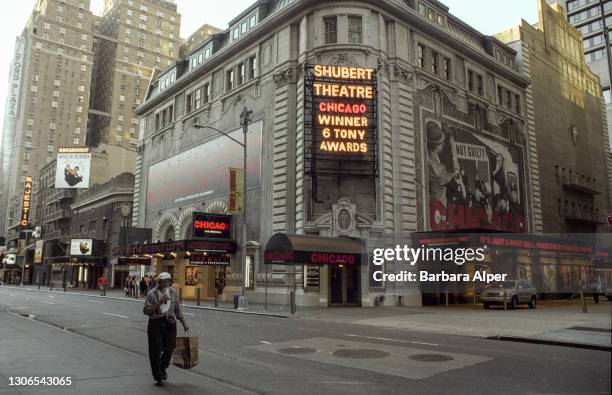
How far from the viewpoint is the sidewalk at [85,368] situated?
7754 millimetres

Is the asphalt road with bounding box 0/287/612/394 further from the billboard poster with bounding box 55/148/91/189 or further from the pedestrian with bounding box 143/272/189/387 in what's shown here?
the billboard poster with bounding box 55/148/91/189

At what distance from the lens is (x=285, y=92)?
34.3 metres

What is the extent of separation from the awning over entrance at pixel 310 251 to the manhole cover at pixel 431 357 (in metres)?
15.4

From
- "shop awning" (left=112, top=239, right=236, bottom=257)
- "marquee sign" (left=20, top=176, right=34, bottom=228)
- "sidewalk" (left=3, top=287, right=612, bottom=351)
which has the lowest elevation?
"sidewalk" (left=3, top=287, right=612, bottom=351)

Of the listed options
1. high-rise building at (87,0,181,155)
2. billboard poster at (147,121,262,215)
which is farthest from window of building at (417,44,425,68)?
high-rise building at (87,0,181,155)

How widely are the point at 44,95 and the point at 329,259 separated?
10965 cm

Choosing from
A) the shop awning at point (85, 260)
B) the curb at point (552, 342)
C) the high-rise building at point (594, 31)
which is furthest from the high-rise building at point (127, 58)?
the curb at point (552, 342)

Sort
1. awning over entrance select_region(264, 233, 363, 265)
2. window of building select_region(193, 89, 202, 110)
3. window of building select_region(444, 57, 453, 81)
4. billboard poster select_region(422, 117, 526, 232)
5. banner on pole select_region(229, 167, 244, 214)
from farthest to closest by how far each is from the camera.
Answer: window of building select_region(193, 89, 202, 110) → window of building select_region(444, 57, 453, 81) → billboard poster select_region(422, 117, 526, 232) → banner on pole select_region(229, 167, 244, 214) → awning over entrance select_region(264, 233, 363, 265)

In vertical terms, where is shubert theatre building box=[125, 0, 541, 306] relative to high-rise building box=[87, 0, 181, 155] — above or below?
below

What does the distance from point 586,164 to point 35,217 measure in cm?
9662

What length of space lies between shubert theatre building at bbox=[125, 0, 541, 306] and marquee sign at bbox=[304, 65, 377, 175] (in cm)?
A: 9

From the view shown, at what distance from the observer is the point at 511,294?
27469mm

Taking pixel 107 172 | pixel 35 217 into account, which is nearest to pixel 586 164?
pixel 107 172

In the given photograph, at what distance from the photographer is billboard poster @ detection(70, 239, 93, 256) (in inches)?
2453
